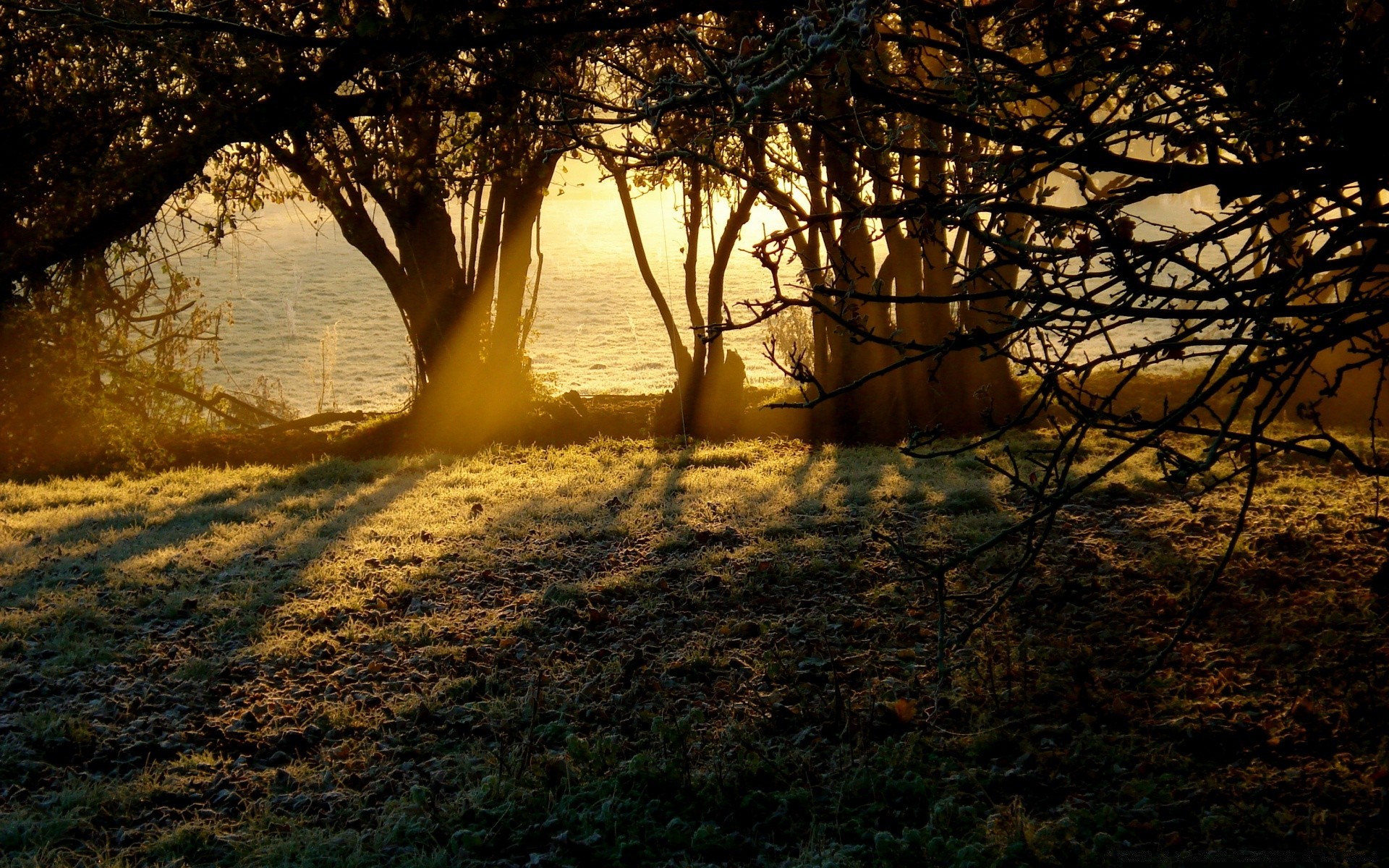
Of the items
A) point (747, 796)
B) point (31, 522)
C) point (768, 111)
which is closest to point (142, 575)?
Answer: point (31, 522)

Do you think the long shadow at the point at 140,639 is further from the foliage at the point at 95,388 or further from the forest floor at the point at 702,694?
the foliage at the point at 95,388

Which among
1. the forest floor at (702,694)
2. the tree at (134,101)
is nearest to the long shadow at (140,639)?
the forest floor at (702,694)

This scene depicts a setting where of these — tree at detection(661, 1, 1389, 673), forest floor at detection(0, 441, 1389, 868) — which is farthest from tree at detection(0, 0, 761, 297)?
tree at detection(661, 1, 1389, 673)

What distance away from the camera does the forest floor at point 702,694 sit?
3.51 meters

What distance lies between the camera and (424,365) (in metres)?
12.7

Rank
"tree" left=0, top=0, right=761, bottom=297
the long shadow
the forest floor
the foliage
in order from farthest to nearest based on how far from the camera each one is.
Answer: the foliage < "tree" left=0, top=0, right=761, bottom=297 < the long shadow < the forest floor

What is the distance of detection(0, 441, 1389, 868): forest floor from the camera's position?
3512 millimetres

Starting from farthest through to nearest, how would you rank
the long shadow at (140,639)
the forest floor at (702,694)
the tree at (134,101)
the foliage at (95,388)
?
the foliage at (95,388)
the tree at (134,101)
the long shadow at (140,639)
the forest floor at (702,694)

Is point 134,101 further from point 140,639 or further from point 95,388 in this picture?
point 140,639

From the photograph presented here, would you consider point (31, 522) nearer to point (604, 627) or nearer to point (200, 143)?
point (200, 143)

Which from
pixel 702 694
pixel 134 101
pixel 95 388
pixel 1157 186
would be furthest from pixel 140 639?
pixel 95 388

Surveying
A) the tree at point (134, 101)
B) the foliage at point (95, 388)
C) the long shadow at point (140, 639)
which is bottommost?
the long shadow at point (140, 639)

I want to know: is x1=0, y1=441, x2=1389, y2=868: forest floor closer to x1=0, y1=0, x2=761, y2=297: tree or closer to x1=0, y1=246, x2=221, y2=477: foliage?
x1=0, y1=0, x2=761, y2=297: tree

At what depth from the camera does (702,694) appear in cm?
452
